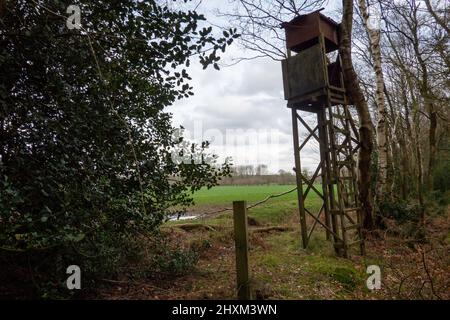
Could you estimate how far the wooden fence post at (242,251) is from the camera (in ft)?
13.0

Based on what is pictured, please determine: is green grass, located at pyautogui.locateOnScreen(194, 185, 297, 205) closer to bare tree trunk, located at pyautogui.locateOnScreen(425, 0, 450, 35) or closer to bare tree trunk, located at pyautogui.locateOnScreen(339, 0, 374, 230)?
bare tree trunk, located at pyautogui.locateOnScreen(339, 0, 374, 230)

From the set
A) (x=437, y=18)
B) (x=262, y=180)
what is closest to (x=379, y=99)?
(x=437, y=18)

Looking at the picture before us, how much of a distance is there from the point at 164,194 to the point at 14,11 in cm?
335

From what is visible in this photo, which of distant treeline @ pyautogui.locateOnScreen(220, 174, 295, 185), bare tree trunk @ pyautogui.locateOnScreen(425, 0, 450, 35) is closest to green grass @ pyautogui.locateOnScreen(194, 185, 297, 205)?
bare tree trunk @ pyautogui.locateOnScreen(425, 0, 450, 35)

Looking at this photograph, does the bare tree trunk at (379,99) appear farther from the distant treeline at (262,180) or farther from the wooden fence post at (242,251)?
the distant treeline at (262,180)

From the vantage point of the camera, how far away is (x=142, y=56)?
4328 mm

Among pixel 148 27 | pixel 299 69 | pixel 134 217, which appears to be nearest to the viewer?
pixel 148 27

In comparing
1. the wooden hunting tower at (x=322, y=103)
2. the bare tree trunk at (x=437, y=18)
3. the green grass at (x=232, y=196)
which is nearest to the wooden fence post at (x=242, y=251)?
the wooden hunting tower at (x=322, y=103)

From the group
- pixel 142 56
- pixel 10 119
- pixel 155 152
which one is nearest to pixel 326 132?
pixel 155 152

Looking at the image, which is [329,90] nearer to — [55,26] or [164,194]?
[164,194]

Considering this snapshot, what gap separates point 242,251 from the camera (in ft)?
13.1

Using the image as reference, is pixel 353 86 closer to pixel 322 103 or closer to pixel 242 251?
pixel 322 103

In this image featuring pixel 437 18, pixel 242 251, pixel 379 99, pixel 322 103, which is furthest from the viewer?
pixel 437 18

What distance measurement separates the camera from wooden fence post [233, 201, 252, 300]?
13.0ft
